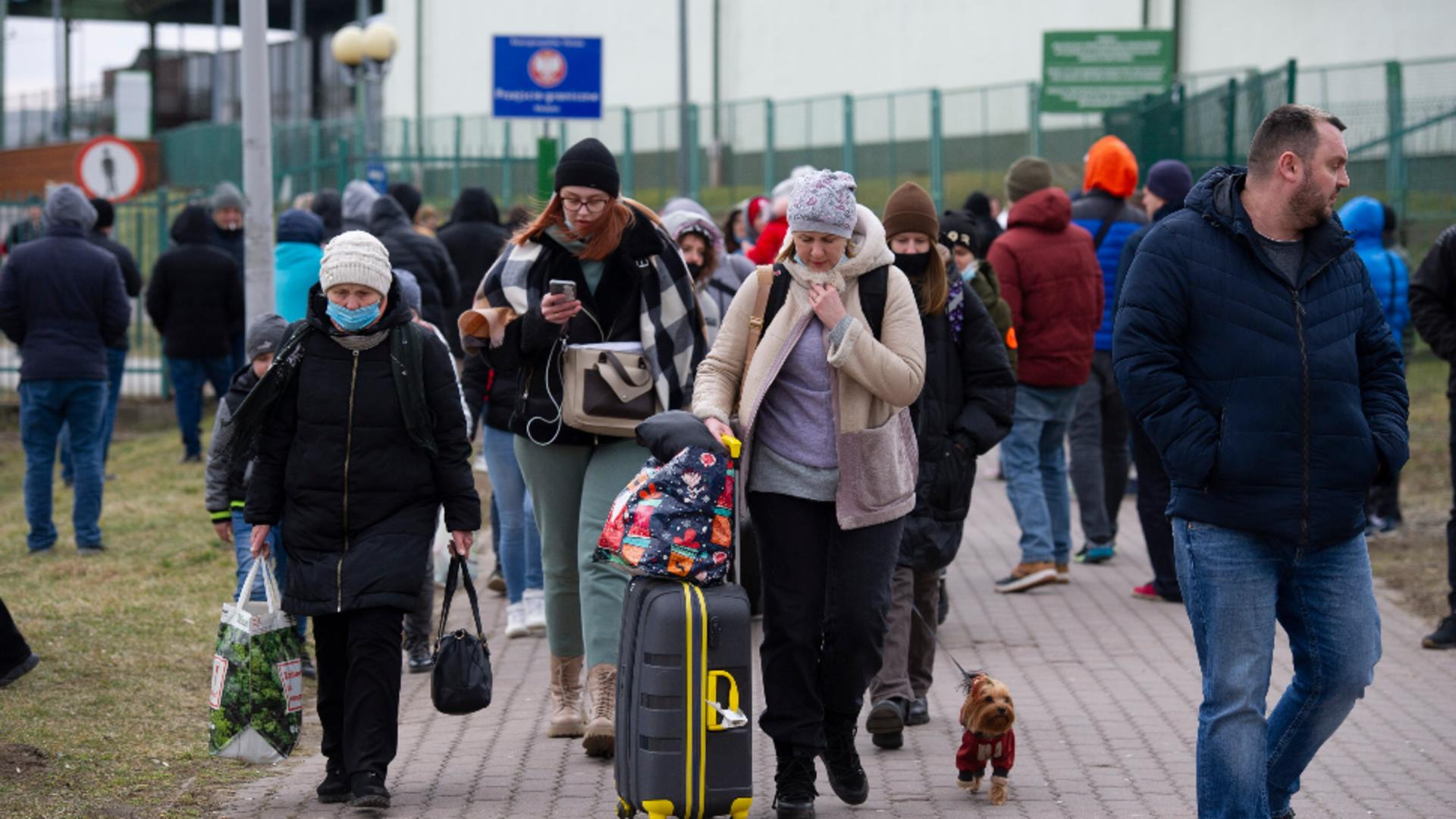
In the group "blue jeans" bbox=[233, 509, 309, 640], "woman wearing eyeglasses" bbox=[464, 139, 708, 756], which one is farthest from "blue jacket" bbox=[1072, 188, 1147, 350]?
"blue jeans" bbox=[233, 509, 309, 640]

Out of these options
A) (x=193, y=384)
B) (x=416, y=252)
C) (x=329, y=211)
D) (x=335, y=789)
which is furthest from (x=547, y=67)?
(x=335, y=789)

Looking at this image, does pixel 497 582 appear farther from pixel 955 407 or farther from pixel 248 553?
pixel 955 407

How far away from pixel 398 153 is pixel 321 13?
26080 mm

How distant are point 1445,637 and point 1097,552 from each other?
103 inches

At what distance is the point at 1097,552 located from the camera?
11.0 m

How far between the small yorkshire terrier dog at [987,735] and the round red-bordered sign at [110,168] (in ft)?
48.1

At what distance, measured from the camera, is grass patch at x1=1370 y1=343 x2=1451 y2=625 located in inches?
401

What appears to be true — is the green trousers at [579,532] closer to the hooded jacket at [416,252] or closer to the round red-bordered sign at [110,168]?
the hooded jacket at [416,252]

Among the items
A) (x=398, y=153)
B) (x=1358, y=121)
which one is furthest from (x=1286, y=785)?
(x=398, y=153)

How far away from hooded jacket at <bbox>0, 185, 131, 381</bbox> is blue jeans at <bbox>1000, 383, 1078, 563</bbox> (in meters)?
5.48

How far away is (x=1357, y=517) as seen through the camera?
4.82 m

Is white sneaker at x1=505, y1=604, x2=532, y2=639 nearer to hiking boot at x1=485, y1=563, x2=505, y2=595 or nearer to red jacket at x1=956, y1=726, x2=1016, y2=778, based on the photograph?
hiking boot at x1=485, y1=563, x2=505, y2=595

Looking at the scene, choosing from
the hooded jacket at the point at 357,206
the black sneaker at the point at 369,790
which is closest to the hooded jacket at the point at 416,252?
the hooded jacket at the point at 357,206

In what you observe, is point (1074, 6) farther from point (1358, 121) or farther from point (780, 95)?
point (1358, 121)
